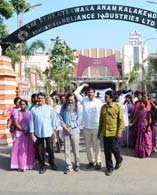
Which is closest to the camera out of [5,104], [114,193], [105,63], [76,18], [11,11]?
[114,193]

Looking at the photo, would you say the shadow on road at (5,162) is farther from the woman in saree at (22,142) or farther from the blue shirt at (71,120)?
the blue shirt at (71,120)

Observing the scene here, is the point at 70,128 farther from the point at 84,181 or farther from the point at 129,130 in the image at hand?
the point at 129,130

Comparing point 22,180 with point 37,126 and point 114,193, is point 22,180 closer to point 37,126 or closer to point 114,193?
point 37,126

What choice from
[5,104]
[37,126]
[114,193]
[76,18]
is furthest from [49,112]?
[76,18]

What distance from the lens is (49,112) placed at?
8852 millimetres

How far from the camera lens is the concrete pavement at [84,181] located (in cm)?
733

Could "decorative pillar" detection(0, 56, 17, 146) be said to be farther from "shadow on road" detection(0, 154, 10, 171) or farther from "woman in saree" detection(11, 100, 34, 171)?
"woman in saree" detection(11, 100, 34, 171)

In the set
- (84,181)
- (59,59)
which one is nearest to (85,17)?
(84,181)

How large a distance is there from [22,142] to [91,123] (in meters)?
1.50

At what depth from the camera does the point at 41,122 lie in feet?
28.6

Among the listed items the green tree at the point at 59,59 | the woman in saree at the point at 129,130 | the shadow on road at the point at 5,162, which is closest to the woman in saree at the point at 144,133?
the woman in saree at the point at 129,130

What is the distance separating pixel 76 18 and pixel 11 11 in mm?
6637

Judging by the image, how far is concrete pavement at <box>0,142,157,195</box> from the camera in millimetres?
7329

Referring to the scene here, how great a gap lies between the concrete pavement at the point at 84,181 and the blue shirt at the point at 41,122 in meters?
0.80
